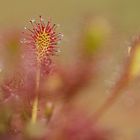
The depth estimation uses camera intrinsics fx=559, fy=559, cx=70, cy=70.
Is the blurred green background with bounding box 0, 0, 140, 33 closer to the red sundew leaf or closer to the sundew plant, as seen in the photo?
the sundew plant

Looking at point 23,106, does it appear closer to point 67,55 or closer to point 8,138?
point 8,138

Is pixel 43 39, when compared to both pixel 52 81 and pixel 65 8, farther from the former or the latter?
pixel 65 8

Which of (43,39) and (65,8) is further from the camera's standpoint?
(65,8)

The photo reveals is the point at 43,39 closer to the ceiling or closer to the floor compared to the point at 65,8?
closer to the floor

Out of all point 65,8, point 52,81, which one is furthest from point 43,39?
point 65,8

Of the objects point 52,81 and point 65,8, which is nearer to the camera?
point 52,81

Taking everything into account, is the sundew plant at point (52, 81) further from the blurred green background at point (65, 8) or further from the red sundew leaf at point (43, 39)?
the blurred green background at point (65, 8)

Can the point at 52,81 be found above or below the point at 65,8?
below

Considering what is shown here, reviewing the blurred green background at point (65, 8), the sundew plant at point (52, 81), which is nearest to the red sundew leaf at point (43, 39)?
the sundew plant at point (52, 81)

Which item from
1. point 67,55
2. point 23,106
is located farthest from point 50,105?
point 67,55
